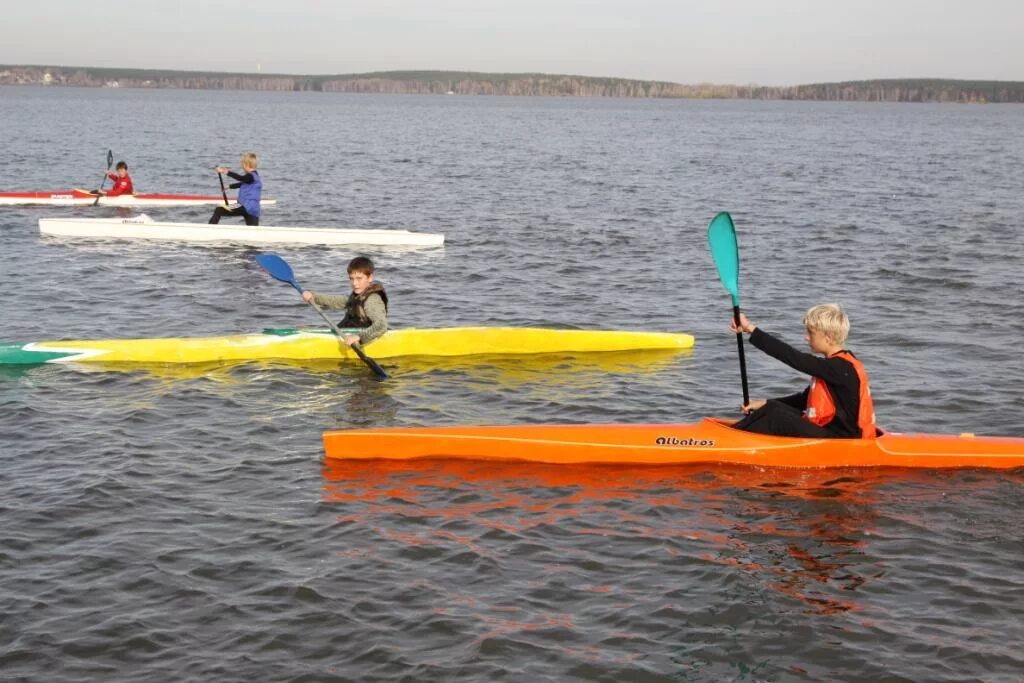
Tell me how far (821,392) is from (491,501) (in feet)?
9.17

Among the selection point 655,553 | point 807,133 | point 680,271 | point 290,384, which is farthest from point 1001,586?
point 807,133

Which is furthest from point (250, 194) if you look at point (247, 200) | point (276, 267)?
point (276, 267)

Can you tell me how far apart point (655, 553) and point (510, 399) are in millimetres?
4160

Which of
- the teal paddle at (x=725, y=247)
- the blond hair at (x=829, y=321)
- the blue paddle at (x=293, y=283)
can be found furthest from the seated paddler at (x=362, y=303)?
the blond hair at (x=829, y=321)

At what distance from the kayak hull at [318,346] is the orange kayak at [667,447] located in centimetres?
345

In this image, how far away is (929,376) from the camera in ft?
43.3

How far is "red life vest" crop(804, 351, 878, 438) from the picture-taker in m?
9.33

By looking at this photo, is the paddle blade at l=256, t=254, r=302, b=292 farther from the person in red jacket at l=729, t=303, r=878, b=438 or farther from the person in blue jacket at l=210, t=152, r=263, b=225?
the person in blue jacket at l=210, t=152, r=263, b=225

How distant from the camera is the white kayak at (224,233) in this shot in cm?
2255

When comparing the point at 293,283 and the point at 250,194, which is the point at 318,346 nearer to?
the point at 293,283

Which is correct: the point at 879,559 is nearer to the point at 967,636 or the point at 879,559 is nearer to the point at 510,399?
the point at 967,636

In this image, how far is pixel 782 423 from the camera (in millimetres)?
9523

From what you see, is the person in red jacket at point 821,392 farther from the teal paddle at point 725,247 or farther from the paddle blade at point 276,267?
the paddle blade at point 276,267

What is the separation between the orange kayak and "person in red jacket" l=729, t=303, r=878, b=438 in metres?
0.10
